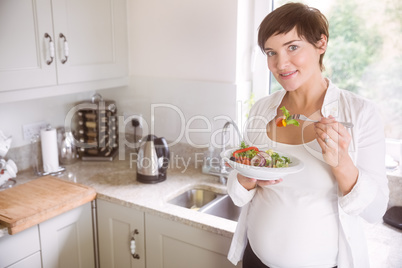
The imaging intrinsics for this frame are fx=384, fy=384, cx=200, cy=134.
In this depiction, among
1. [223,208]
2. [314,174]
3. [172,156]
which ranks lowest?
[223,208]

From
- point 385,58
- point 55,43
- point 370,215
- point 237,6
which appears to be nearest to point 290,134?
point 370,215

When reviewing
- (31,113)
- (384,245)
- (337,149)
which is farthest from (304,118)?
(31,113)

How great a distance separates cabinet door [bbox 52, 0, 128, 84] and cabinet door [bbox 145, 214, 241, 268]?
32.8 inches

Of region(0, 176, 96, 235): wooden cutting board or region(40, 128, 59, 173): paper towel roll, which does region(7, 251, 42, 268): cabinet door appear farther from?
region(40, 128, 59, 173): paper towel roll

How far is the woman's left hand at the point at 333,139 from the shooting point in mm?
982

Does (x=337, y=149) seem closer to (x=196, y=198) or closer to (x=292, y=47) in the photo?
(x=292, y=47)

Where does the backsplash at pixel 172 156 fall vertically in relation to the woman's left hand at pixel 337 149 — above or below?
below

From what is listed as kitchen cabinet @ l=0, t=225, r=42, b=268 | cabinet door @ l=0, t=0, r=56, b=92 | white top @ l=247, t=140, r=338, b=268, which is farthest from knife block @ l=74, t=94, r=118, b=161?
white top @ l=247, t=140, r=338, b=268

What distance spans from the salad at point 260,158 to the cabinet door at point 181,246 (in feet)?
1.37

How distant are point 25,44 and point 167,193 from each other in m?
0.91

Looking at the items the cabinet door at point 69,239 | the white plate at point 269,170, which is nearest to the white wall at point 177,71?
the cabinet door at point 69,239

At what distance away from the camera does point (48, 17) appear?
1.74 metres

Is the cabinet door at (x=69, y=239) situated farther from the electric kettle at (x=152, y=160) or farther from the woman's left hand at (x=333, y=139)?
the woman's left hand at (x=333, y=139)

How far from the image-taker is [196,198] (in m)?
1.90
